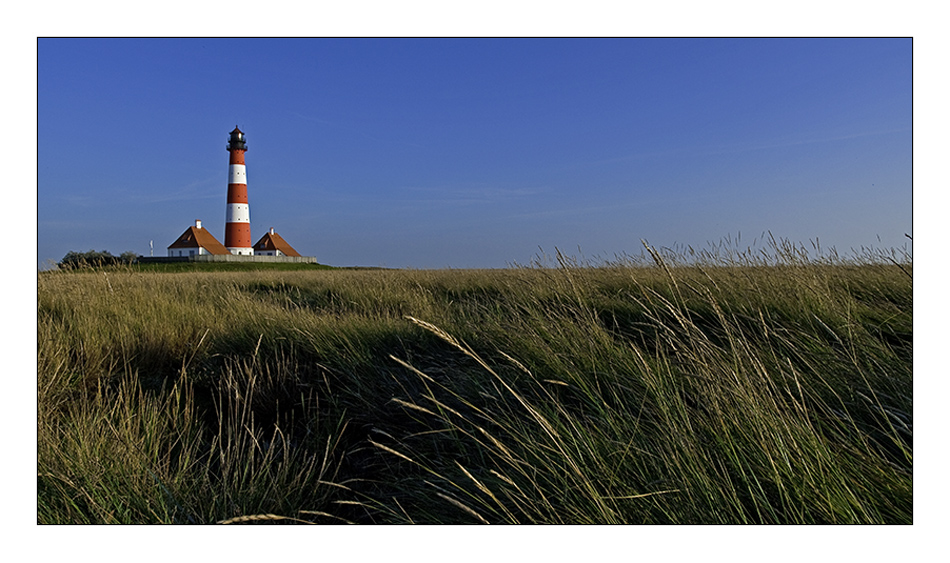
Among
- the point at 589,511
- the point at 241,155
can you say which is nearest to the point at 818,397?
the point at 589,511

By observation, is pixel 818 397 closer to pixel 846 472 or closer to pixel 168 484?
pixel 846 472

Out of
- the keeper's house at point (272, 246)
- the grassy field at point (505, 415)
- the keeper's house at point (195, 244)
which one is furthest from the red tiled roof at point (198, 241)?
the grassy field at point (505, 415)

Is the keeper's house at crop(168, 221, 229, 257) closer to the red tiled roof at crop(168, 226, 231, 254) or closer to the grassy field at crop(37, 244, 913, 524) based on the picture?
the red tiled roof at crop(168, 226, 231, 254)

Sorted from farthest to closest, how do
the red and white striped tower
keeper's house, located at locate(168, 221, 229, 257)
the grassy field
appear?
1. keeper's house, located at locate(168, 221, 229, 257)
2. the red and white striped tower
3. the grassy field

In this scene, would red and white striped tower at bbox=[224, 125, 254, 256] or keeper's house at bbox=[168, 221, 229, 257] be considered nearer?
red and white striped tower at bbox=[224, 125, 254, 256]

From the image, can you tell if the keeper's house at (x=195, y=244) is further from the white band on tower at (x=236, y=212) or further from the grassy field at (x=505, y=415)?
the grassy field at (x=505, y=415)

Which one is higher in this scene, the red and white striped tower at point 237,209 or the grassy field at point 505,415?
the red and white striped tower at point 237,209

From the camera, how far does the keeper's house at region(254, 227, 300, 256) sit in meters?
43.8

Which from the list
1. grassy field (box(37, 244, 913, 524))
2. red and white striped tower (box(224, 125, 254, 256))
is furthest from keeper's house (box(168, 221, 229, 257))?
grassy field (box(37, 244, 913, 524))

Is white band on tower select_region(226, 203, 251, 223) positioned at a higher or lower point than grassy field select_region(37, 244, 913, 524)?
higher

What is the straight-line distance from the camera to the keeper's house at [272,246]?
43812 mm

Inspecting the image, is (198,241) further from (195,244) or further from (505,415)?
(505,415)

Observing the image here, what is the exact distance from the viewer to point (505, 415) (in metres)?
2.08

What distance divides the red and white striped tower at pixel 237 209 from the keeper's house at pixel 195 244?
3.64m
